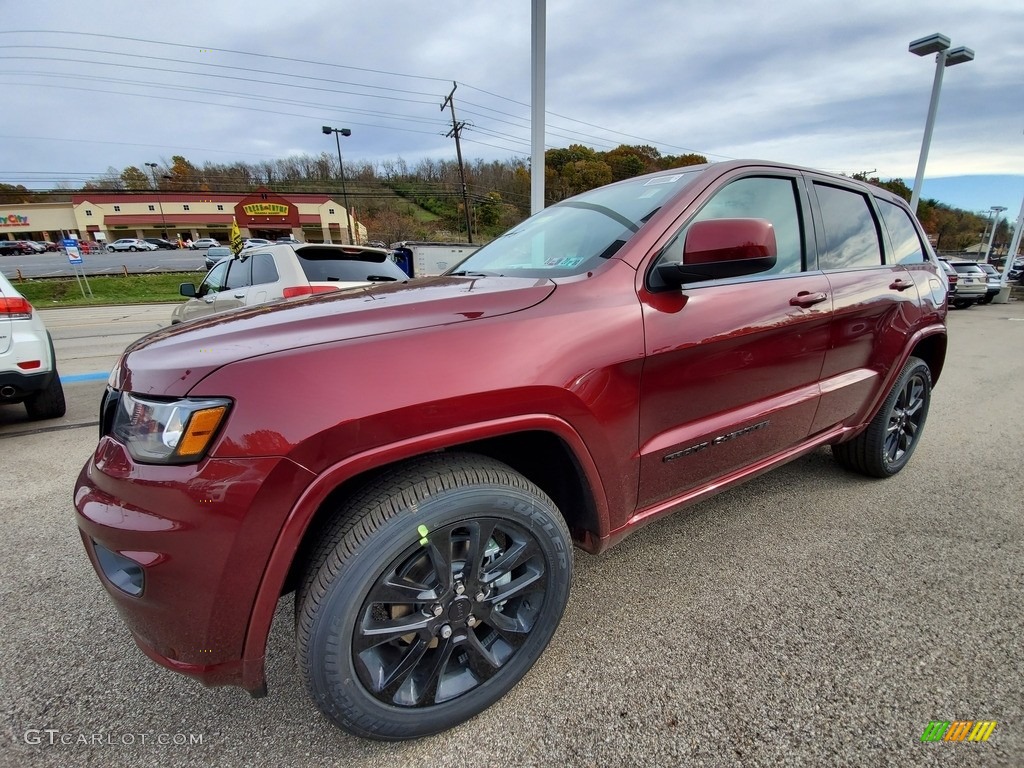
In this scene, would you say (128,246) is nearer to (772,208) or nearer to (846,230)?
(772,208)

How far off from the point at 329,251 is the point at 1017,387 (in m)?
7.87

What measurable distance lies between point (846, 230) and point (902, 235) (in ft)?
2.52

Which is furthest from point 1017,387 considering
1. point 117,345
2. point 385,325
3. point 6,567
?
point 117,345

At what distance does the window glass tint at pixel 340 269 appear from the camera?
5297mm

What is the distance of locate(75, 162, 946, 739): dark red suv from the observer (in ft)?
3.86

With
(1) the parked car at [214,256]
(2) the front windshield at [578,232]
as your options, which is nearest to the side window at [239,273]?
(2) the front windshield at [578,232]

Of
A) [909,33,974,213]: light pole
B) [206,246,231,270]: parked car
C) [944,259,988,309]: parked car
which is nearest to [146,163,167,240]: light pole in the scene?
[206,246,231,270]: parked car

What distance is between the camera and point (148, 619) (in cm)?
124

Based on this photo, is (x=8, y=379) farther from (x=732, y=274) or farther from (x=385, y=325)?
(x=732, y=274)

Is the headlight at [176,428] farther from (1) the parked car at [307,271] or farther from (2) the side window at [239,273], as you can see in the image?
(2) the side window at [239,273]

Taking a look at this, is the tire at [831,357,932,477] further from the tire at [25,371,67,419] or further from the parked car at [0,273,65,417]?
the tire at [25,371,67,419]

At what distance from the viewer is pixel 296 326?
1.38 metres

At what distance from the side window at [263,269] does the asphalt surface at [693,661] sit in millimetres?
3202

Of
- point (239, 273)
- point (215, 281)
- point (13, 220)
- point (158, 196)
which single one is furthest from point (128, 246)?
point (239, 273)
